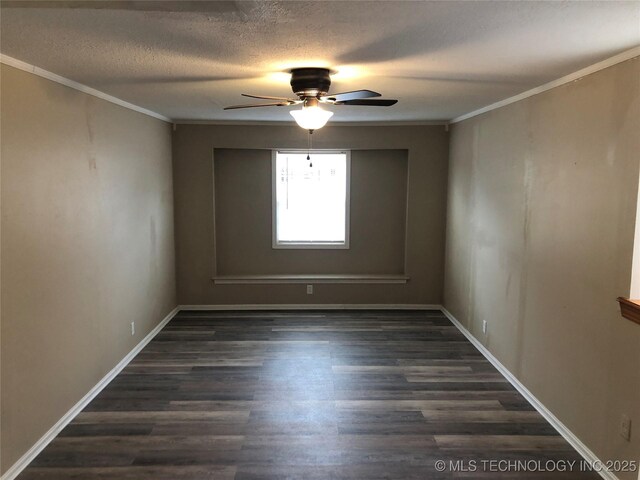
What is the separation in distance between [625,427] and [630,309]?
2.13ft

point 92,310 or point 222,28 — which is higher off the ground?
point 222,28

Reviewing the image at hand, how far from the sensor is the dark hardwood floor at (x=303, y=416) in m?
2.68

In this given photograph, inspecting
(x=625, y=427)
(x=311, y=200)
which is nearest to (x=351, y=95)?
(x=625, y=427)

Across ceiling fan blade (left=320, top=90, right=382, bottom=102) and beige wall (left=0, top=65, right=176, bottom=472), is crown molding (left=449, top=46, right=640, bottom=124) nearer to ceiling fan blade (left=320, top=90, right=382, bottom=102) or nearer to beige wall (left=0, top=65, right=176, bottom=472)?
ceiling fan blade (left=320, top=90, right=382, bottom=102)

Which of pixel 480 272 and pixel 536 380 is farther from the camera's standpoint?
pixel 480 272

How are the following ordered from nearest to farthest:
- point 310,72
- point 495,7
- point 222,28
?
point 495,7 → point 222,28 → point 310,72

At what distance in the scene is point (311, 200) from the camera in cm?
589

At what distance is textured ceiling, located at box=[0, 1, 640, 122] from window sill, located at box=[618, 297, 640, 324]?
131 cm

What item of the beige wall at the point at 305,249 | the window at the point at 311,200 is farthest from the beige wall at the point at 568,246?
the window at the point at 311,200

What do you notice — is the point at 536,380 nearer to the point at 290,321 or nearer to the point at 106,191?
the point at 290,321

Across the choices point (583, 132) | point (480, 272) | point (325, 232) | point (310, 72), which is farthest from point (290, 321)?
point (583, 132)

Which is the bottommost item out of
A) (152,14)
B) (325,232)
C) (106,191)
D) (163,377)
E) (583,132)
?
(163,377)

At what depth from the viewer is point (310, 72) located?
2725 mm

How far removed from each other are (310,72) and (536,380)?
273cm
